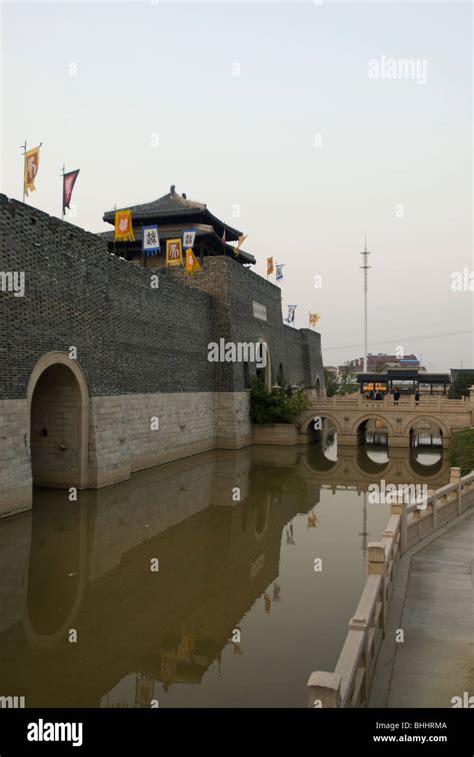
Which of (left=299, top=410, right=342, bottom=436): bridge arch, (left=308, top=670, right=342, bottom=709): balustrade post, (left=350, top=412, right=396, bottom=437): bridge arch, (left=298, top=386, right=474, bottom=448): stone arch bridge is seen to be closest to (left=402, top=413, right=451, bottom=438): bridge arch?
(left=298, top=386, right=474, bottom=448): stone arch bridge

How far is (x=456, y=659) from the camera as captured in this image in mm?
5484

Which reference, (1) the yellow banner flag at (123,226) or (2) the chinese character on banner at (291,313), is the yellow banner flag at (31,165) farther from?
(2) the chinese character on banner at (291,313)

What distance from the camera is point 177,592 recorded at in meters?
9.10

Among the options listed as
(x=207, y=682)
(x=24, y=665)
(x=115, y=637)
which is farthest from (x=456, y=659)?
(x=24, y=665)

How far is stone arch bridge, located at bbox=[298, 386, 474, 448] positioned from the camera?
27.9 m

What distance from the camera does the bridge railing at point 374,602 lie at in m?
3.82

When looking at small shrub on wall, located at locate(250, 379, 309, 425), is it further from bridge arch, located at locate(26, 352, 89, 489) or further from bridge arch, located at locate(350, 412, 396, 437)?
bridge arch, located at locate(26, 352, 89, 489)

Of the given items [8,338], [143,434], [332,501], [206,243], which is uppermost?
[206,243]

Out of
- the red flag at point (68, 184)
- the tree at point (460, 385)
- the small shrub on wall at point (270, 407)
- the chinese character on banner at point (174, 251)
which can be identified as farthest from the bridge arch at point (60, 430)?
the tree at point (460, 385)

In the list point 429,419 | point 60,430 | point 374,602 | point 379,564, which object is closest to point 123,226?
point 60,430

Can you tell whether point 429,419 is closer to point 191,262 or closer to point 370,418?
point 370,418

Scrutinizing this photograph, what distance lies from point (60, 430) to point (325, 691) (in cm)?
1326

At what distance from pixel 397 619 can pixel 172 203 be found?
1250 inches
